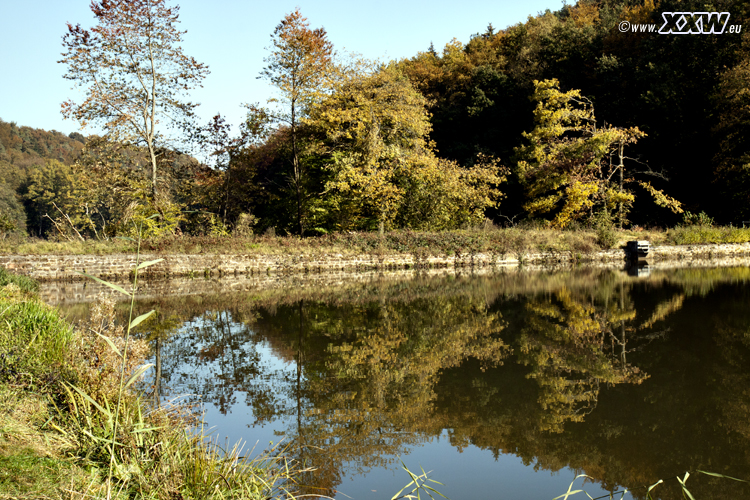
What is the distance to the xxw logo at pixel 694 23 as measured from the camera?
80.8ft

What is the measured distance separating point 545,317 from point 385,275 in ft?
29.3

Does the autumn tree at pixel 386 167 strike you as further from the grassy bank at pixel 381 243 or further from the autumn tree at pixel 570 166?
the autumn tree at pixel 570 166

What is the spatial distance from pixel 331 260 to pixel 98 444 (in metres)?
16.0

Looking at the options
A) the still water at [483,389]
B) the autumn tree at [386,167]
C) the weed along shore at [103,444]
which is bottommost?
the still water at [483,389]

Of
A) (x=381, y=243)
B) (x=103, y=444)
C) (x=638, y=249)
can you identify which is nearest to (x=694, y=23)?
(x=638, y=249)

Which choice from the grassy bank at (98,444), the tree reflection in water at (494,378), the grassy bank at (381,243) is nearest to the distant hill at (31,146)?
the grassy bank at (381,243)

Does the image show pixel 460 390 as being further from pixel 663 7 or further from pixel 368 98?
pixel 663 7

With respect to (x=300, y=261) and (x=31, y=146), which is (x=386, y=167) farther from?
(x=31, y=146)

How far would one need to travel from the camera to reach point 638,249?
68.0ft

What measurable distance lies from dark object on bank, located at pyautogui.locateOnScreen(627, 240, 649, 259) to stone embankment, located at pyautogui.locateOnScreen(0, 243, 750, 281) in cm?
27

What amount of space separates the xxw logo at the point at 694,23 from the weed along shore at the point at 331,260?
11.1 meters

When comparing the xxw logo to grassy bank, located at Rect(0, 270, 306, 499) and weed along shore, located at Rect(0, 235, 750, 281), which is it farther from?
grassy bank, located at Rect(0, 270, 306, 499)

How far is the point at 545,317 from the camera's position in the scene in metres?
8.40

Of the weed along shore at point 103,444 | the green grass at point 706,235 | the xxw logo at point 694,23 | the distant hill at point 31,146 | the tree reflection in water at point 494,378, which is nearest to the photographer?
the weed along shore at point 103,444
